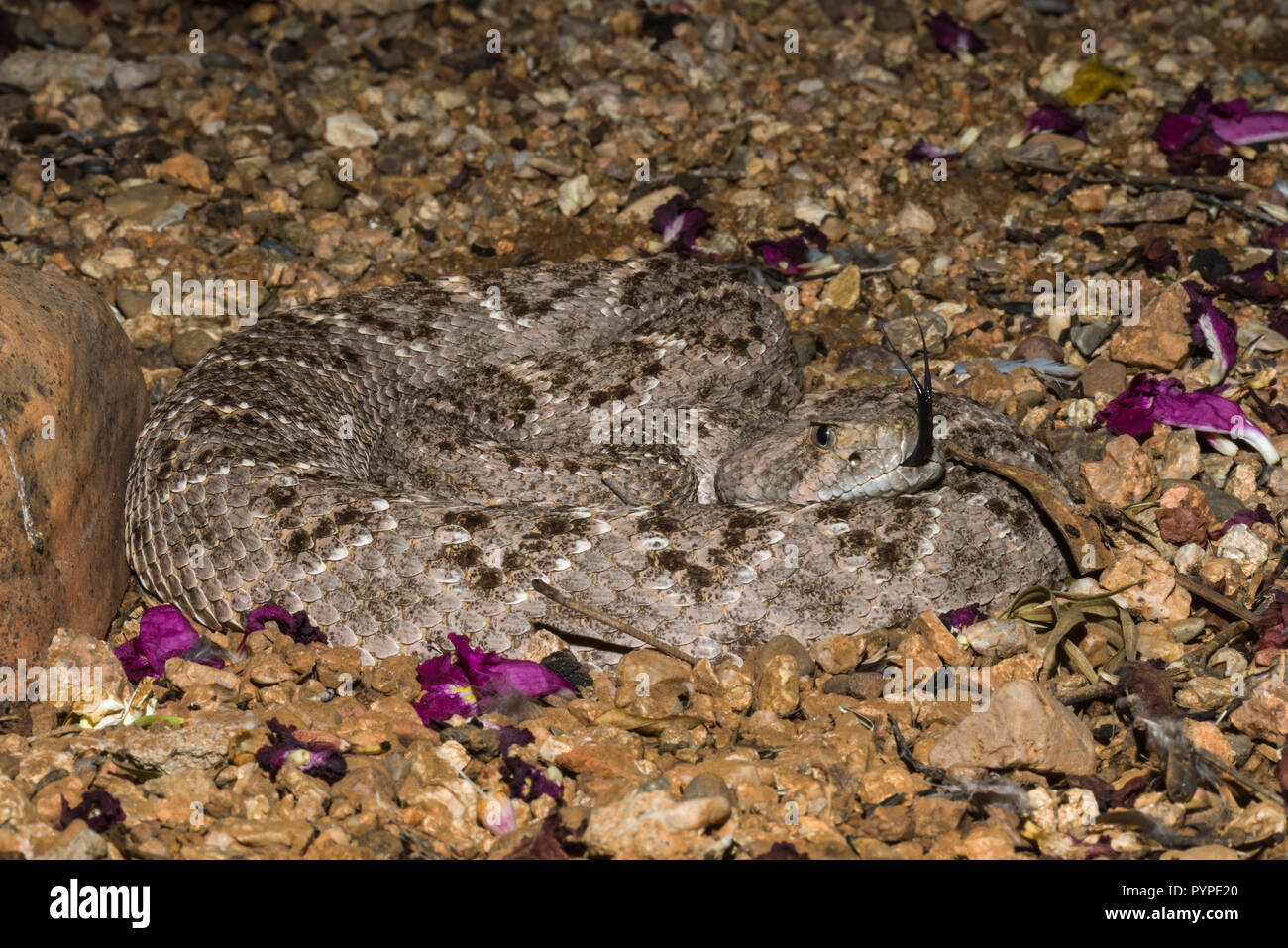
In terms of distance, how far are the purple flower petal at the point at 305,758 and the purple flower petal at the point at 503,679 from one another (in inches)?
28.8

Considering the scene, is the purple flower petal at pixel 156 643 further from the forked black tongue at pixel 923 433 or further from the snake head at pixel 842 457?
the forked black tongue at pixel 923 433

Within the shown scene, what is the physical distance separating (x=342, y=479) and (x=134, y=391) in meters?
1.52

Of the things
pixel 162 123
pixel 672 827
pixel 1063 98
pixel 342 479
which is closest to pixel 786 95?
pixel 1063 98

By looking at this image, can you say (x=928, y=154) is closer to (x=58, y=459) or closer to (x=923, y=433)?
(x=923, y=433)

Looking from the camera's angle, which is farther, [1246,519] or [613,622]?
[1246,519]

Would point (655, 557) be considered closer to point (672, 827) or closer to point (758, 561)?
point (758, 561)

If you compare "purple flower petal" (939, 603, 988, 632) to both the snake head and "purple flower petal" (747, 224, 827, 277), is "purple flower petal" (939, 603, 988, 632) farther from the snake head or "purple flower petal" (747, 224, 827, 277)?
"purple flower petal" (747, 224, 827, 277)

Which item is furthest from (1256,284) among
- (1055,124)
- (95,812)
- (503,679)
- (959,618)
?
(95,812)

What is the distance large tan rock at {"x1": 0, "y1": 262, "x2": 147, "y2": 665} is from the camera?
5434 mm

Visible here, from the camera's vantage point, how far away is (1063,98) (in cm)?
1011

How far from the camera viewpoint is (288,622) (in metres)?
5.75

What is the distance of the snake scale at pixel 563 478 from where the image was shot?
5.70 metres

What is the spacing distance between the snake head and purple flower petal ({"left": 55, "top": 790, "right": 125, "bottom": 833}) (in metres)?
3.53

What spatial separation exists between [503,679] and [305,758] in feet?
3.16
